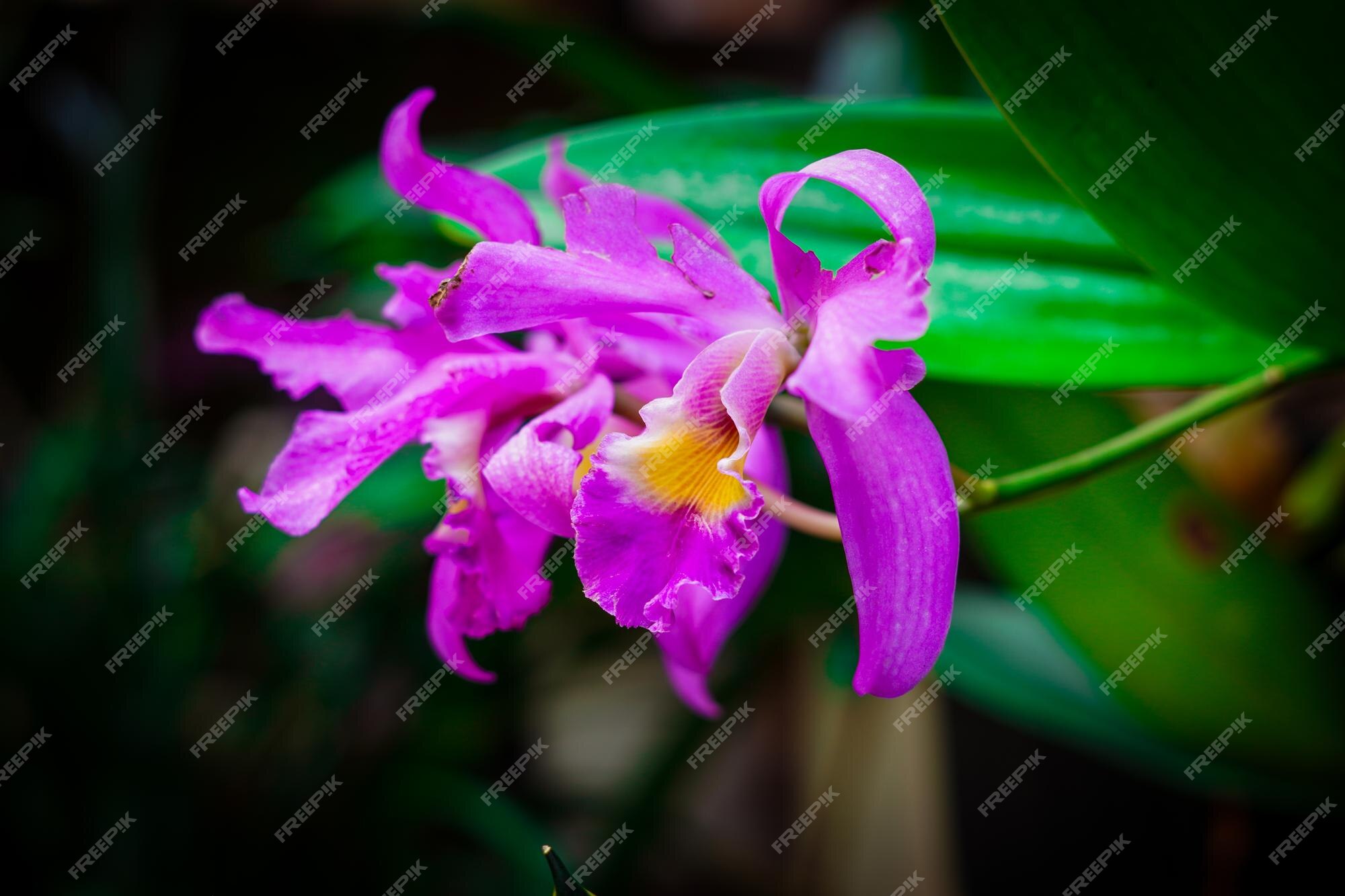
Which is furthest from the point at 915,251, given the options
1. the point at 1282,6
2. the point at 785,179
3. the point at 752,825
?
the point at 752,825

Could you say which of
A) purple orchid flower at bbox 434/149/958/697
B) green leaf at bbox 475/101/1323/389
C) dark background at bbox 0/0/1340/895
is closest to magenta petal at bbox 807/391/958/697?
purple orchid flower at bbox 434/149/958/697

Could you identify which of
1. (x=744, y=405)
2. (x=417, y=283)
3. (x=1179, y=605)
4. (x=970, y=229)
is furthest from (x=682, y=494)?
(x=1179, y=605)

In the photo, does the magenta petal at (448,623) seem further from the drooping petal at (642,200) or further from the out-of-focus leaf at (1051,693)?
the out-of-focus leaf at (1051,693)

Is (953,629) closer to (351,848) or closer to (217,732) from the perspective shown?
(351,848)

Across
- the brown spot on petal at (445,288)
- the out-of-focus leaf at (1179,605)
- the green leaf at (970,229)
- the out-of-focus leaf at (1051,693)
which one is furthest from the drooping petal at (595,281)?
the out-of-focus leaf at (1051,693)

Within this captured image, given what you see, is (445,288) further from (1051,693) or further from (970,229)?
(1051,693)

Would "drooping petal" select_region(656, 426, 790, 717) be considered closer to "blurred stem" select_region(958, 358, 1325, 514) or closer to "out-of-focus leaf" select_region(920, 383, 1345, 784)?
"blurred stem" select_region(958, 358, 1325, 514)
